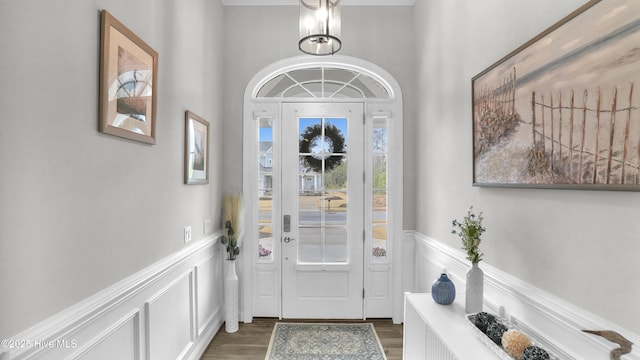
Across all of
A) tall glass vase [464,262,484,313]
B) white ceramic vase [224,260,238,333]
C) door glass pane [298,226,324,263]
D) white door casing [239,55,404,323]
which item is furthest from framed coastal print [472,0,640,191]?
white ceramic vase [224,260,238,333]

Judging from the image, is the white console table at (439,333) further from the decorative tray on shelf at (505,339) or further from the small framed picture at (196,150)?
the small framed picture at (196,150)

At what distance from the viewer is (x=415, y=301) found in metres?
1.85

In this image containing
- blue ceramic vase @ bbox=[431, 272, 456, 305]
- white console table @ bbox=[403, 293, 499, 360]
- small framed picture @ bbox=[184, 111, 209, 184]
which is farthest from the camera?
small framed picture @ bbox=[184, 111, 209, 184]

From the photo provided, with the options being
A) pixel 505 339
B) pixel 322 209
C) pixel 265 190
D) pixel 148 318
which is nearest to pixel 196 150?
pixel 265 190

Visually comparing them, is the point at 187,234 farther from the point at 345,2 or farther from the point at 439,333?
the point at 345,2

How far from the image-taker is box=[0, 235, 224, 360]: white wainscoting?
1.11 m

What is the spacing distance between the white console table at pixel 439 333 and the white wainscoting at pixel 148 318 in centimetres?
143

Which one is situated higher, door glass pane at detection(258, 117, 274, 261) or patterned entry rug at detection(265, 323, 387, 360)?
door glass pane at detection(258, 117, 274, 261)

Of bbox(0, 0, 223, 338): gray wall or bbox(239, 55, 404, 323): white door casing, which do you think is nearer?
bbox(0, 0, 223, 338): gray wall

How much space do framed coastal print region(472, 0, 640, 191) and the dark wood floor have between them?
181 centimetres

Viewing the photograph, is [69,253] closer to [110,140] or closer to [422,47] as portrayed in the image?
[110,140]

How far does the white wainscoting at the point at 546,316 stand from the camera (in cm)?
110

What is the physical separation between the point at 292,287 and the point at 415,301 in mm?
1621

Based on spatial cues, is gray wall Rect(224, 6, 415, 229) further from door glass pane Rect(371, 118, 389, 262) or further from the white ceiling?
door glass pane Rect(371, 118, 389, 262)
